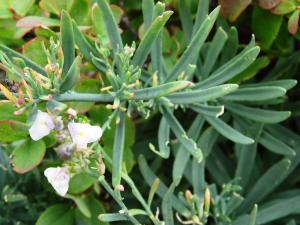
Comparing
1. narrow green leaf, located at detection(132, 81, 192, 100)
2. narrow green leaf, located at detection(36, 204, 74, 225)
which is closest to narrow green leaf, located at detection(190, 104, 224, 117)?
narrow green leaf, located at detection(132, 81, 192, 100)

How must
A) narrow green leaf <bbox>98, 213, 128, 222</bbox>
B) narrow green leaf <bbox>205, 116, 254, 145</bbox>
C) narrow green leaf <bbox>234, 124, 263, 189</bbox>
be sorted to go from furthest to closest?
narrow green leaf <bbox>234, 124, 263, 189</bbox>, narrow green leaf <bbox>205, 116, 254, 145</bbox>, narrow green leaf <bbox>98, 213, 128, 222</bbox>

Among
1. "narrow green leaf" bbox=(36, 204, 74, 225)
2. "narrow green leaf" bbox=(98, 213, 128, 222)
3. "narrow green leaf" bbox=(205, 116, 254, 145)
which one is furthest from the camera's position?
"narrow green leaf" bbox=(36, 204, 74, 225)

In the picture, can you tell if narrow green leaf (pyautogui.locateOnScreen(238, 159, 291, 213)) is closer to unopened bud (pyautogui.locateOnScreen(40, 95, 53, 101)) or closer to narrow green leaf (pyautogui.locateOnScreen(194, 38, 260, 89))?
narrow green leaf (pyautogui.locateOnScreen(194, 38, 260, 89))

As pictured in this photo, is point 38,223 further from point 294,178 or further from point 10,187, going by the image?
point 294,178

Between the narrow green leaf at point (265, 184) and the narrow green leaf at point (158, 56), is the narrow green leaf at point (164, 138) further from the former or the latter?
the narrow green leaf at point (265, 184)

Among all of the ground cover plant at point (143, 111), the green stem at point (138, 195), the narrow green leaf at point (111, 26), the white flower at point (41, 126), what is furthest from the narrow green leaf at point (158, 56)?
the white flower at point (41, 126)
